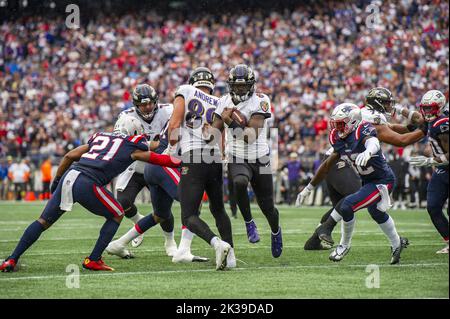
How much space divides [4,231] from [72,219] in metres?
2.91

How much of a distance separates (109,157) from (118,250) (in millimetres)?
1525

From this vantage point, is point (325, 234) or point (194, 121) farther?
point (325, 234)

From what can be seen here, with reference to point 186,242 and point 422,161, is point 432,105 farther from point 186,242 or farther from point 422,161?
point 186,242

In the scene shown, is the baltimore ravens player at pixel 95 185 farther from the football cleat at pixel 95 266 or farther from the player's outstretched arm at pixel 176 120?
the player's outstretched arm at pixel 176 120

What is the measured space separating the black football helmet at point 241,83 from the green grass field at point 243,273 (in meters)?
1.61

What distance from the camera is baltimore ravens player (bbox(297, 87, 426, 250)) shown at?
27.8ft

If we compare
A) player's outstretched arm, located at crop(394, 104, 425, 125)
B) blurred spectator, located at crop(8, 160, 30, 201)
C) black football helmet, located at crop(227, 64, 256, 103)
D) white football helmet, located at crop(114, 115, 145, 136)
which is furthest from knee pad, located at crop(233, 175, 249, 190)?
blurred spectator, located at crop(8, 160, 30, 201)

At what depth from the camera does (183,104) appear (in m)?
7.49

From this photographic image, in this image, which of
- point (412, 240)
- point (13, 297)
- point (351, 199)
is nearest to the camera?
point (13, 297)

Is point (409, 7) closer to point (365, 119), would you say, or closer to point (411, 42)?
point (411, 42)

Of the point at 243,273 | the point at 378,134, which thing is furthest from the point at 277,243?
the point at 378,134

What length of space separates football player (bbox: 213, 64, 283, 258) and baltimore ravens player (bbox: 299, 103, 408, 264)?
577 millimetres

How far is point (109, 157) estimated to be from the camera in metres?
7.47

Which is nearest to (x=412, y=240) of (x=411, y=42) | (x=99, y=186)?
(x=99, y=186)
